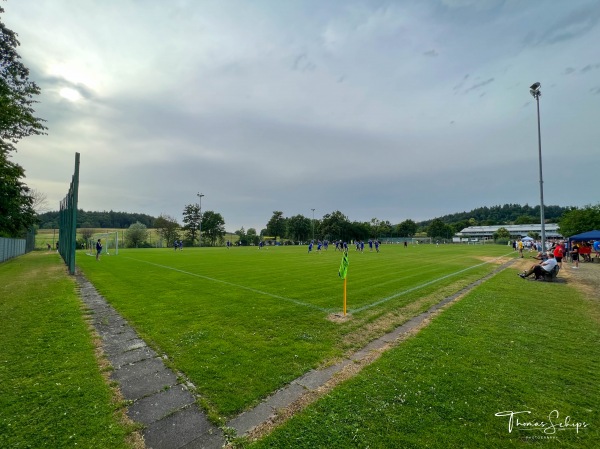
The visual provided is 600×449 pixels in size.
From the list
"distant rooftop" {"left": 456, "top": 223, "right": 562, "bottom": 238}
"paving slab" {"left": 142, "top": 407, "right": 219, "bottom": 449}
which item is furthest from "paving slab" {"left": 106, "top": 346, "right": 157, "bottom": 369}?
"distant rooftop" {"left": 456, "top": 223, "right": 562, "bottom": 238}

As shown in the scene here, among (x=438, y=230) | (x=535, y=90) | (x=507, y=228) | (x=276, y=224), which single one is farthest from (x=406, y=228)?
(x=535, y=90)

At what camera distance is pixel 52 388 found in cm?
370

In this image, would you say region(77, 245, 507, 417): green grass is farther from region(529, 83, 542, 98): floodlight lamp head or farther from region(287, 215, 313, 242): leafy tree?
region(287, 215, 313, 242): leafy tree

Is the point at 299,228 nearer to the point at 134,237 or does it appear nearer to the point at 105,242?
the point at 134,237

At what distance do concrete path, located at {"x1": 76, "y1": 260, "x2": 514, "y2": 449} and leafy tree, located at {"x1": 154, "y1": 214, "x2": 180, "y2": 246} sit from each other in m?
84.7

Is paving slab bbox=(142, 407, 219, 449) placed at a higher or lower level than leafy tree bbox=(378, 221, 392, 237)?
lower

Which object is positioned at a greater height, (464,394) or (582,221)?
(582,221)

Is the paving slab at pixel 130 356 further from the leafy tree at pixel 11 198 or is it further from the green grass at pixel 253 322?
the leafy tree at pixel 11 198

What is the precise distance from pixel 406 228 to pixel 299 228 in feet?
174

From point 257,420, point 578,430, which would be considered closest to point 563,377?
point 578,430

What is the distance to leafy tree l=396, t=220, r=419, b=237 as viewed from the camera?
12288 cm

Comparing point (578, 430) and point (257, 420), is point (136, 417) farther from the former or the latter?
point (578, 430)

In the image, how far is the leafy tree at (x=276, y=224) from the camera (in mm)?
106125

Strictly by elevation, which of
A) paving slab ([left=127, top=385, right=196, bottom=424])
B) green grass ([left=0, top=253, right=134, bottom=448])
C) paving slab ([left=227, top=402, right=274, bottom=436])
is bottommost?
paving slab ([left=127, top=385, right=196, bottom=424])
